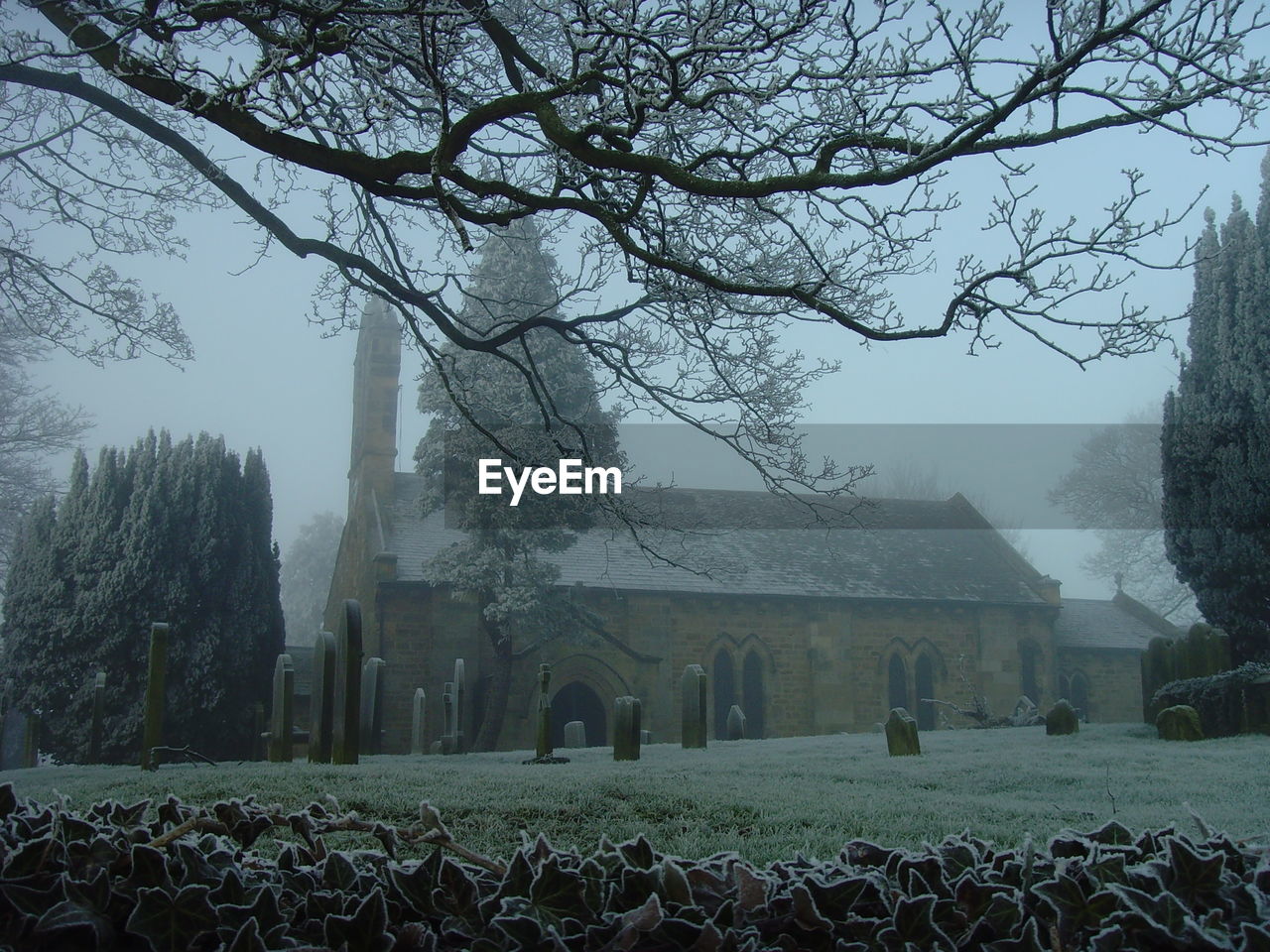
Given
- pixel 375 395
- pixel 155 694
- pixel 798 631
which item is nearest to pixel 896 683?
pixel 798 631

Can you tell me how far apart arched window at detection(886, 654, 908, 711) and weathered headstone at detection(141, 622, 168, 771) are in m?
12.4

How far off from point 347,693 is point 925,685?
11.9 metres

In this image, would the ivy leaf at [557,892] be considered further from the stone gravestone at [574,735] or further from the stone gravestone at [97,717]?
the stone gravestone at [574,735]

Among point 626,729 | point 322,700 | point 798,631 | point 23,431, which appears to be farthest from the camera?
point 798,631

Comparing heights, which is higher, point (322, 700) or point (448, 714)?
point (322, 700)

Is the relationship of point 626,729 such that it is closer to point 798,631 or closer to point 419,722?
point 419,722

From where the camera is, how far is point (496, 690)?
15.3 m

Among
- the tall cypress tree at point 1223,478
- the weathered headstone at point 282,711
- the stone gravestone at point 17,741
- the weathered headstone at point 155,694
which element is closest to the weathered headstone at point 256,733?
the weathered headstone at point 282,711

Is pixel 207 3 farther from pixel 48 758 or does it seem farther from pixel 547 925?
pixel 48 758

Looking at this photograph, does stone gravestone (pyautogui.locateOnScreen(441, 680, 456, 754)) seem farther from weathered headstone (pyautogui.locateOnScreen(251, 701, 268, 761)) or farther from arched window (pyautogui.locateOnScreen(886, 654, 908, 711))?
arched window (pyautogui.locateOnScreen(886, 654, 908, 711))

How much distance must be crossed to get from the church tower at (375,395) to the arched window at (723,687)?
39.4 feet

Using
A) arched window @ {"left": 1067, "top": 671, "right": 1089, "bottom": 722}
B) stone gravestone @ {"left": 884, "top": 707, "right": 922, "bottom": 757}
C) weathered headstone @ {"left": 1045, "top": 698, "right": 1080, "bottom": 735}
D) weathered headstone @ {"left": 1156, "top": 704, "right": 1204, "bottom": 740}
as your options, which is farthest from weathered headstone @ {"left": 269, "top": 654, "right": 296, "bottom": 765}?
arched window @ {"left": 1067, "top": 671, "right": 1089, "bottom": 722}

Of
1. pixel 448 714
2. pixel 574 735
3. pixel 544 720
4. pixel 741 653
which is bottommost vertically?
pixel 574 735

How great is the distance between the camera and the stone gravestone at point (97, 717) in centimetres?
596
